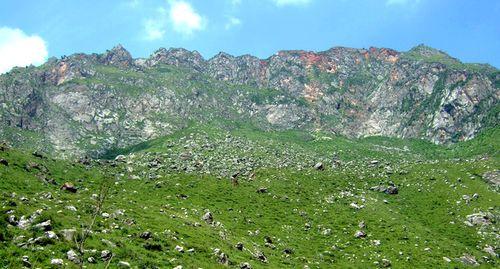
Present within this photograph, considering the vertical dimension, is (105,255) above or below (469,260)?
above

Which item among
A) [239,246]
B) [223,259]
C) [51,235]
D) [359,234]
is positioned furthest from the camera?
[359,234]

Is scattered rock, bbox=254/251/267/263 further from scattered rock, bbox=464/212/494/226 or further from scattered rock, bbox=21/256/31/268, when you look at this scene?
scattered rock, bbox=464/212/494/226

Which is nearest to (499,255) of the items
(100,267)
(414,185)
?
(414,185)

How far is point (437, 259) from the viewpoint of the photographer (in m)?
76.2

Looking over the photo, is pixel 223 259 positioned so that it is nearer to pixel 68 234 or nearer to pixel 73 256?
pixel 68 234

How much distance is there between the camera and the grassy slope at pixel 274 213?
45.2 m

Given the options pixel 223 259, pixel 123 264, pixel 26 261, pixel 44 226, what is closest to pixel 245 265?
pixel 223 259

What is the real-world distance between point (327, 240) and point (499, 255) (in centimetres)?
3244

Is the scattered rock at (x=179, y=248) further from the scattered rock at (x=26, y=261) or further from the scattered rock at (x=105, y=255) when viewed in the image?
the scattered rock at (x=26, y=261)

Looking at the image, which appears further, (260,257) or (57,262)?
(260,257)

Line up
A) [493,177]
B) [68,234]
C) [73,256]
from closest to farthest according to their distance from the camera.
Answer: [73,256]
[68,234]
[493,177]

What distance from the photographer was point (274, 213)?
93.5 meters

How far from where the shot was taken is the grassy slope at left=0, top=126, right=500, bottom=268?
148ft

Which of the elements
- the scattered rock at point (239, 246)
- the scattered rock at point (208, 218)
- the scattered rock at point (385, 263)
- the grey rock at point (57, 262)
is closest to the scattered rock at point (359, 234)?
the scattered rock at point (385, 263)
